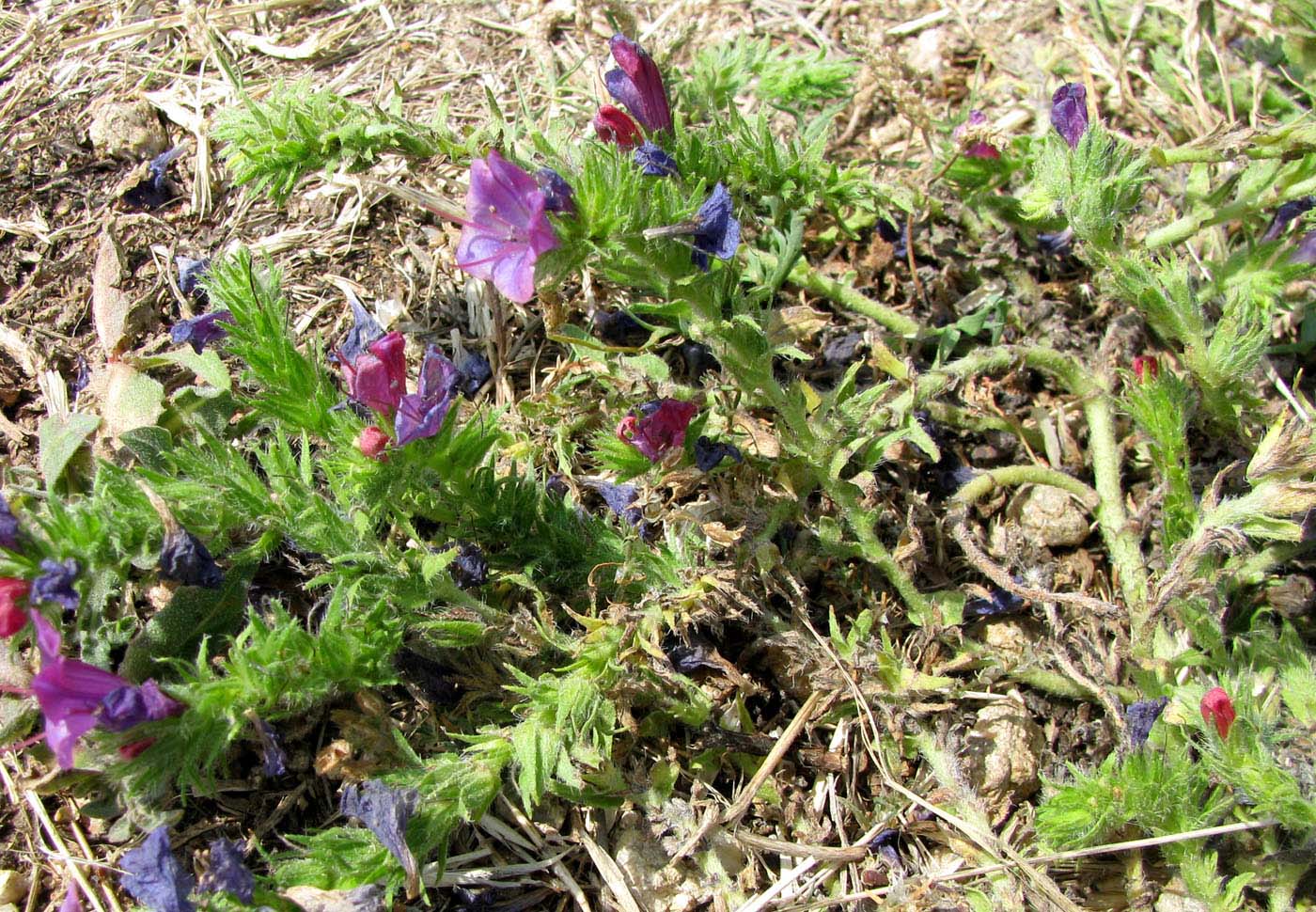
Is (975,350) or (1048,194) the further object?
(975,350)

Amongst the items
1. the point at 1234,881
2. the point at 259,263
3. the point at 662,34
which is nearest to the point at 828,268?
the point at 662,34

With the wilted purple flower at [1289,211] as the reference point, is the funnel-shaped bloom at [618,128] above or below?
above

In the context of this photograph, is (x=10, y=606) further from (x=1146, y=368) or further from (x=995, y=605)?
(x=1146, y=368)

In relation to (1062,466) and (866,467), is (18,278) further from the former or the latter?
(1062,466)

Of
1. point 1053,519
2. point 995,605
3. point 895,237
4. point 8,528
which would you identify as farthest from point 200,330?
point 1053,519

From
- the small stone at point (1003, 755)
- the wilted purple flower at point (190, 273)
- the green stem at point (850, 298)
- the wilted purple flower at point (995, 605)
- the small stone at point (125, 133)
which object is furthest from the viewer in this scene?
the small stone at point (125, 133)

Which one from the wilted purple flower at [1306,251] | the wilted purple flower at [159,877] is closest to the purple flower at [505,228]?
the wilted purple flower at [159,877]

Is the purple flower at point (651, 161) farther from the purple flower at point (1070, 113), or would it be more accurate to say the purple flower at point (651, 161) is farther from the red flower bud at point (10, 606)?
the red flower bud at point (10, 606)
